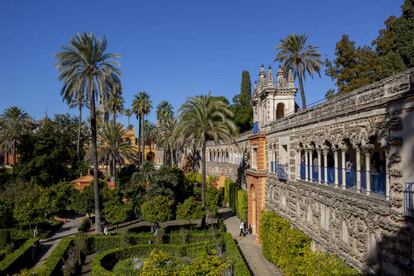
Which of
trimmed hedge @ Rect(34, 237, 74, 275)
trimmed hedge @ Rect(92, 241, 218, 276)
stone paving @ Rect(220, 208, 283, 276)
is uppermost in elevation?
trimmed hedge @ Rect(34, 237, 74, 275)

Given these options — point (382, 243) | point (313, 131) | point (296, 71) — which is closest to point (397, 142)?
point (382, 243)

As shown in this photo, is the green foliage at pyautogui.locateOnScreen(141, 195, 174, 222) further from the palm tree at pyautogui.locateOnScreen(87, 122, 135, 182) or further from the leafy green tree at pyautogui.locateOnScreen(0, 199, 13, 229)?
the palm tree at pyautogui.locateOnScreen(87, 122, 135, 182)

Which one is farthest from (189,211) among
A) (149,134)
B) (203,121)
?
(149,134)

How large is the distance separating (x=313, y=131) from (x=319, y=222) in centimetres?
Result: 450

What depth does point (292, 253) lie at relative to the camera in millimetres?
20844

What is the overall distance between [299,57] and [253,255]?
24.1 meters

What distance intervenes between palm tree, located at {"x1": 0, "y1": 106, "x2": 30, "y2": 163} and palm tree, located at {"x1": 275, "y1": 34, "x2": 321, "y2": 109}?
4381cm

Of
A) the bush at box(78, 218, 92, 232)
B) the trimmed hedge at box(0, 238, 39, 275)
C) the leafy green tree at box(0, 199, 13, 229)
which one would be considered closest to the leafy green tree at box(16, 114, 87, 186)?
the leafy green tree at box(0, 199, 13, 229)

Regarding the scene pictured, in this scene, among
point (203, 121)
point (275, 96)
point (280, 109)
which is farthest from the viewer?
point (203, 121)

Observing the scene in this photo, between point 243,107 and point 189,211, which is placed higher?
point 243,107

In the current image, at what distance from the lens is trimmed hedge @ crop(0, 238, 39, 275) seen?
Answer: 2322cm

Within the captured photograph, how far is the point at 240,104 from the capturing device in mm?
77000

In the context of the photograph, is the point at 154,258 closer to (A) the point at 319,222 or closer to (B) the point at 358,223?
(B) the point at 358,223

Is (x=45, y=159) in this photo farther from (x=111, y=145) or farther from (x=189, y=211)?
(x=189, y=211)
